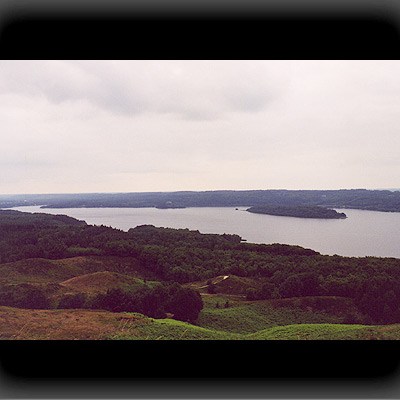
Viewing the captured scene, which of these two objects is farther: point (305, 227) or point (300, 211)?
point (305, 227)

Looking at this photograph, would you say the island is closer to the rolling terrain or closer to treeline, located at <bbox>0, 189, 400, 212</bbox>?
treeline, located at <bbox>0, 189, 400, 212</bbox>

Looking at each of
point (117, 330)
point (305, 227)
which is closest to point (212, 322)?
point (117, 330)

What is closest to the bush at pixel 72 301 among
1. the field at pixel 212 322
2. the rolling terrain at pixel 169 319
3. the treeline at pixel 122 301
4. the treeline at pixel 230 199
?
the treeline at pixel 122 301

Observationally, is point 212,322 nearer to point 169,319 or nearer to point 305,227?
point 169,319

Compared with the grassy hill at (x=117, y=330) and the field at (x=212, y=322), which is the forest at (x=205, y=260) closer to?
the field at (x=212, y=322)

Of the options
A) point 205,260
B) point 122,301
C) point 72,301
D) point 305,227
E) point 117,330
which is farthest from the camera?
point 305,227

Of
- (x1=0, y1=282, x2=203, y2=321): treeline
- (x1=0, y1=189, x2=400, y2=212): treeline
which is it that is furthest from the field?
(x1=0, y1=189, x2=400, y2=212): treeline
